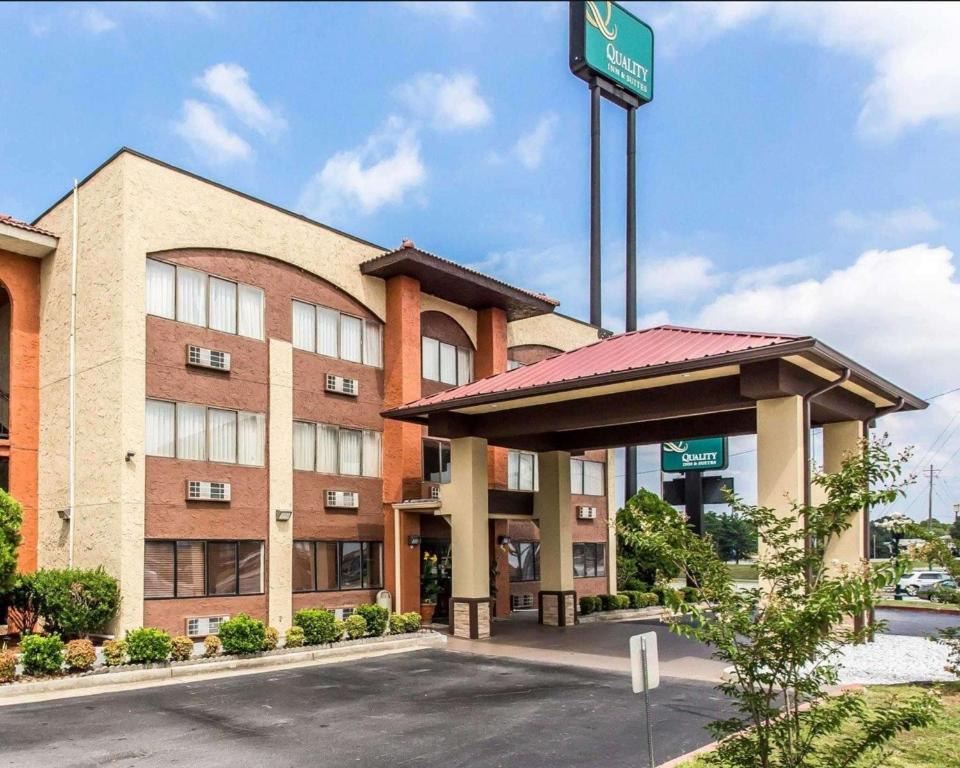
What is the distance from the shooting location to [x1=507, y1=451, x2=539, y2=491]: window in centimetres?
3078

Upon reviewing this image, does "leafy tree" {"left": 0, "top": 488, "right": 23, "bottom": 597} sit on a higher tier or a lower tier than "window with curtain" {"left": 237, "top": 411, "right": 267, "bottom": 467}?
lower

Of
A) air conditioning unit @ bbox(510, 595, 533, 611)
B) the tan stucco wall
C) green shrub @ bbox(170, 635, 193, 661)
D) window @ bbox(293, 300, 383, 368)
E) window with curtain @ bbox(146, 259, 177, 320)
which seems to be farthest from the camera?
the tan stucco wall

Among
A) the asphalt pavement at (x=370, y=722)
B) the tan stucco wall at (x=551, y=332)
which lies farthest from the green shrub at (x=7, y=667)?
the tan stucco wall at (x=551, y=332)

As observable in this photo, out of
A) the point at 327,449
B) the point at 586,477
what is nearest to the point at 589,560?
the point at 586,477

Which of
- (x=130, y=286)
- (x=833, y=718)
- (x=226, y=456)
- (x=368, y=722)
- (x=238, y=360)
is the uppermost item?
(x=130, y=286)

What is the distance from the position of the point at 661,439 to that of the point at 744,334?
22.1 feet

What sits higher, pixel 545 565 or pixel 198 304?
pixel 198 304

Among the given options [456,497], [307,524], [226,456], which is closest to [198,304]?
[226,456]

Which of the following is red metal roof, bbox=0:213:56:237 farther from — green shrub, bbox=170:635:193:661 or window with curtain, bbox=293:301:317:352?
green shrub, bbox=170:635:193:661

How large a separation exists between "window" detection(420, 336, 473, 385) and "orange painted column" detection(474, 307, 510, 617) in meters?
0.42

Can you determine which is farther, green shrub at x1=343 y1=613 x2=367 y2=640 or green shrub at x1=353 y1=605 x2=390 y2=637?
green shrub at x1=353 y1=605 x2=390 y2=637

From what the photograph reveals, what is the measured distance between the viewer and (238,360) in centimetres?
2248

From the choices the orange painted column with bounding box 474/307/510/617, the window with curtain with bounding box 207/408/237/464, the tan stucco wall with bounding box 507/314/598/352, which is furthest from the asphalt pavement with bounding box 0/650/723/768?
the tan stucco wall with bounding box 507/314/598/352

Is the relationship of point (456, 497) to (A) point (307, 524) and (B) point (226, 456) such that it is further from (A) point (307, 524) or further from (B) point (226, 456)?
(B) point (226, 456)
